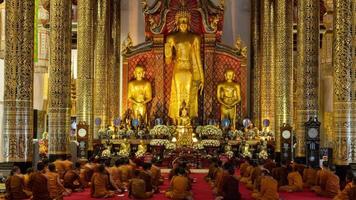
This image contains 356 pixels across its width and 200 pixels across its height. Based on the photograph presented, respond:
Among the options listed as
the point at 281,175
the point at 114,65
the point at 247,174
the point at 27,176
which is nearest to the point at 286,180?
the point at 281,175

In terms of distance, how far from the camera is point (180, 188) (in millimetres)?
15305

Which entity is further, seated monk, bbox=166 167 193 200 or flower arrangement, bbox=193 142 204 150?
flower arrangement, bbox=193 142 204 150

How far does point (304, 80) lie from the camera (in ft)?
69.9

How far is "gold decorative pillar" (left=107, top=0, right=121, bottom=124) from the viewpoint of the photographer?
1289 inches

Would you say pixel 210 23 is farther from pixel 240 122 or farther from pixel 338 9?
pixel 338 9

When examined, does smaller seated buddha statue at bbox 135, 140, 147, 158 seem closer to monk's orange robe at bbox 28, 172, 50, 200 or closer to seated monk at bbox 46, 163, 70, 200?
seated monk at bbox 46, 163, 70, 200

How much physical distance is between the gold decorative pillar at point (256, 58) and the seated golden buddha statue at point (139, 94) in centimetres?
514

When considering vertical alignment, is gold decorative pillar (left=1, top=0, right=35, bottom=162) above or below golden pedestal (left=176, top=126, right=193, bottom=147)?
above

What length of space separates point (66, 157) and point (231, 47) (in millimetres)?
13918

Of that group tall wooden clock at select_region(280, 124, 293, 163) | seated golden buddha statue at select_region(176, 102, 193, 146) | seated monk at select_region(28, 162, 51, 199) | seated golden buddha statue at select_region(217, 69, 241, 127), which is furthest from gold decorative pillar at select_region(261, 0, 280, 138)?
seated monk at select_region(28, 162, 51, 199)

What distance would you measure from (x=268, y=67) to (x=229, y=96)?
275cm

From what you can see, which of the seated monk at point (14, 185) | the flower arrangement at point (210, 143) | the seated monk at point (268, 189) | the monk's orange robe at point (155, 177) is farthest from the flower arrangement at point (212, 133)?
the seated monk at point (14, 185)

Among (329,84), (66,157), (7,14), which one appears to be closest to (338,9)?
(7,14)

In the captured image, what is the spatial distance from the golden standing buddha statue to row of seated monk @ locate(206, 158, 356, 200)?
463 inches
